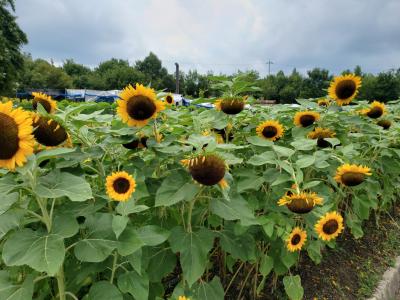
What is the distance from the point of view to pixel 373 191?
2.55 m

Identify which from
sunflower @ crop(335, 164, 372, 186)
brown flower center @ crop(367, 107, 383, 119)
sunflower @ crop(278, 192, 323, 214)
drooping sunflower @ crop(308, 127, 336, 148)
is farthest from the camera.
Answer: brown flower center @ crop(367, 107, 383, 119)

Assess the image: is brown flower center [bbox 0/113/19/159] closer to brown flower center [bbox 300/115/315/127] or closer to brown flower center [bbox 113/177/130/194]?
brown flower center [bbox 113/177/130/194]

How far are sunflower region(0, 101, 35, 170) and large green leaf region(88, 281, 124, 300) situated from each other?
49 cm

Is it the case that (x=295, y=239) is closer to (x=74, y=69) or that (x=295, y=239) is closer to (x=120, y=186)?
(x=120, y=186)

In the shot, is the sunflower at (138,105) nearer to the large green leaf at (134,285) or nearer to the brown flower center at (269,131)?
the large green leaf at (134,285)

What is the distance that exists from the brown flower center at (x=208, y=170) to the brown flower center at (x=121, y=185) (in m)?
0.24

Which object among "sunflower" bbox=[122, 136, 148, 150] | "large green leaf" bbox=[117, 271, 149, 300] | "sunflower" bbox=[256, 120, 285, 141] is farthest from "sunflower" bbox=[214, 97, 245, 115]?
"large green leaf" bbox=[117, 271, 149, 300]

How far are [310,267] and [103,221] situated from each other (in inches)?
70.6

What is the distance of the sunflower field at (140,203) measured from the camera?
1.14 metres

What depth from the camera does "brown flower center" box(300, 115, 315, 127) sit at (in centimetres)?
236

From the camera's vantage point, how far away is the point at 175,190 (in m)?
1.38

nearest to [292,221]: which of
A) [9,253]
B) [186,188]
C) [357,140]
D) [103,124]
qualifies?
[186,188]

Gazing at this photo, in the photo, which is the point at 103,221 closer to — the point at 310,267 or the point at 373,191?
the point at 310,267

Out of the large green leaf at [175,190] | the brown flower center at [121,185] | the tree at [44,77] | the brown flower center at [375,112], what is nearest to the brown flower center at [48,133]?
the brown flower center at [121,185]
